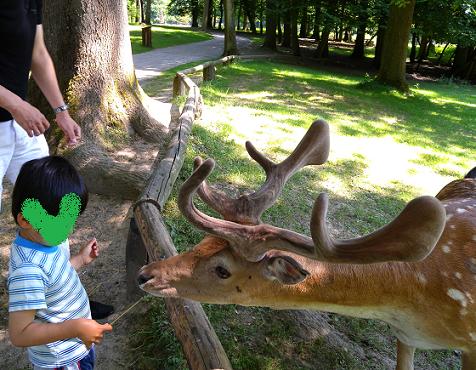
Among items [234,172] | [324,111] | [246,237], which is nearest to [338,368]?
[246,237]

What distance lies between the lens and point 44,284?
6.22 ft

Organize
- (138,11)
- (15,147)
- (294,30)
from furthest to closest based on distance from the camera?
(138,11) → (294,30) → (15,147)

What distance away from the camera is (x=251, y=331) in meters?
3.27

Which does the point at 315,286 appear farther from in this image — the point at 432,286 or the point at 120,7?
the point at 120,7

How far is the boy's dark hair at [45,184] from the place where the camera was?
1.82 metres

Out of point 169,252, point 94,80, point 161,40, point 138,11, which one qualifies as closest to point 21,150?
point 169,252

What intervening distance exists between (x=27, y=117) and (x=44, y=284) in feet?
2.87

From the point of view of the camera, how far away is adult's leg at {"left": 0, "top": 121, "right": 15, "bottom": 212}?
2381 mm

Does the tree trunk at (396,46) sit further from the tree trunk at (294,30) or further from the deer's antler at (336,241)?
the deer's antler at (336,241)

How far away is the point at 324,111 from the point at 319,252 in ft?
27.7

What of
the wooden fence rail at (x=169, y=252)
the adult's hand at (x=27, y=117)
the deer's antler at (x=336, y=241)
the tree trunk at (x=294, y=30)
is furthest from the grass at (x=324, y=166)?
the tree trunk at (x=294, y=30)

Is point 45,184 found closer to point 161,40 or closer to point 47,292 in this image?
point 47,292

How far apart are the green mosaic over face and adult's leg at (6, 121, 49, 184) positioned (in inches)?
31.8

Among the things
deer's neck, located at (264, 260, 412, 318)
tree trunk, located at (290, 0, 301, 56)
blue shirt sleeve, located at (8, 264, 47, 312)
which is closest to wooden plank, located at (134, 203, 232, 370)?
deer's neck, located at (264, 260, 412, 318)
